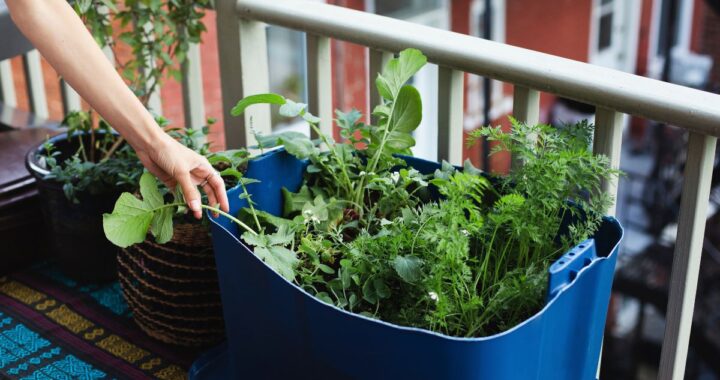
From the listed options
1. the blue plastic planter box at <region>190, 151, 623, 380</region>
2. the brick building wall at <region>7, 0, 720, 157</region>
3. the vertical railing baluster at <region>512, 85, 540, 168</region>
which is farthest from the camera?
the brick building wall at <region>7, 0, 720, 157</region>

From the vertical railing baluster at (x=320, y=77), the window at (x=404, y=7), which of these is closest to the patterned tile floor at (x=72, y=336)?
the vertical railing baluster at (x=320, y=77)

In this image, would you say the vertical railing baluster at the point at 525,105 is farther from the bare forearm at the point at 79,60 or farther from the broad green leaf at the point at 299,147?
the bare forearm at the point at 79,60

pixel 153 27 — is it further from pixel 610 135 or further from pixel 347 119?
pixel 610 135

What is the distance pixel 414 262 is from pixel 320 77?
2.59 feet

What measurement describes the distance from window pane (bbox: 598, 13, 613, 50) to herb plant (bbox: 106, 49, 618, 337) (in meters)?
9.86

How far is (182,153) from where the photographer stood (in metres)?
1.49

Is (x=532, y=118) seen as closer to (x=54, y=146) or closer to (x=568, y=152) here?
(x=568, y=152)

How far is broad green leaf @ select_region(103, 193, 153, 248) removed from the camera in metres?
1.50

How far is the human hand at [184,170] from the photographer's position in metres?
1.47

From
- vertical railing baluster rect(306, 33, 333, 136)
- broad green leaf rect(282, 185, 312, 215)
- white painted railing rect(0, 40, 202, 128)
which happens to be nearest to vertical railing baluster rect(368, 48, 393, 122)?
vertical railing baluster rect(306, 33, 333, 136)

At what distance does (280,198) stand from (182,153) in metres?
0.31

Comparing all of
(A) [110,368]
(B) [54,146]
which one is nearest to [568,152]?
(A) [110,368]

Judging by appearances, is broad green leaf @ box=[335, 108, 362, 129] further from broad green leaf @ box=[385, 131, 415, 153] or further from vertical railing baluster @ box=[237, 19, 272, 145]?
vertical railing baluster @ box=[237, 19, 272, 145]

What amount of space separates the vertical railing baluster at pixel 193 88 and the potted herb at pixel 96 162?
0.07 metres
